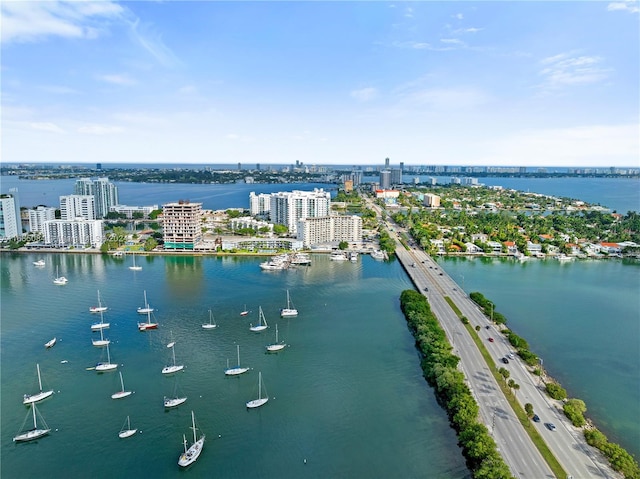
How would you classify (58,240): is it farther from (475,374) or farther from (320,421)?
(475,374)

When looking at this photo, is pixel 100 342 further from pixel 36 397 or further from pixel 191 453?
pixel 191 453

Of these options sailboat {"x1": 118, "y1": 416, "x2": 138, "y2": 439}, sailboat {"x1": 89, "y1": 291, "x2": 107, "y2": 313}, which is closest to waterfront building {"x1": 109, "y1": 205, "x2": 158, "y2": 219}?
sailboat {"x1": 89, "y1": 291, "x2": 107, "y2": 313}

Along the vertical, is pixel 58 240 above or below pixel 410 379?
above

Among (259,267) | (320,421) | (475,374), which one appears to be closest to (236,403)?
(320,421)

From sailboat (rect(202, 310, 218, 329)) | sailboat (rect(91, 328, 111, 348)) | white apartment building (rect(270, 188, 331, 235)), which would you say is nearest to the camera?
sailboat (rect(91, 328, 111, 348))

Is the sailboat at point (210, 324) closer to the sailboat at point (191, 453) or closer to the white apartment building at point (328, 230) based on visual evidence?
the sailboat at point (191, 453)

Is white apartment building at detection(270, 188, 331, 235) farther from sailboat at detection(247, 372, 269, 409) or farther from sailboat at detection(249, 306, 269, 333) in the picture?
sailboat at detection(247, 372, 269, 409)
